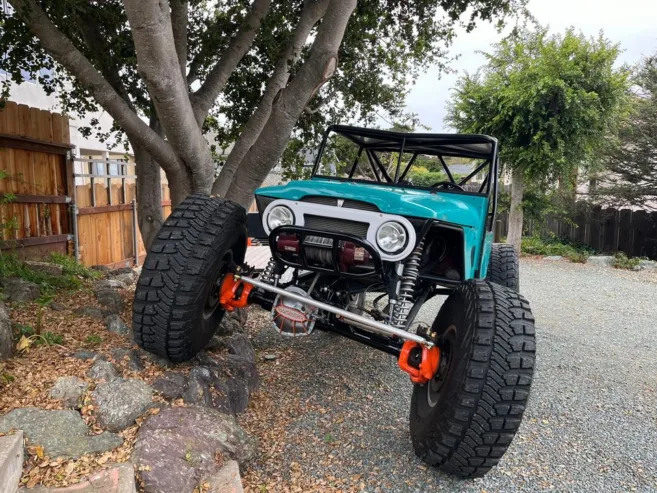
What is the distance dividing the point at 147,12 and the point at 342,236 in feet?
6.28

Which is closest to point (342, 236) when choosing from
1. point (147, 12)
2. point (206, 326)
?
point (206, 326)

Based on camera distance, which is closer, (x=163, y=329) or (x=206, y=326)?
(x=163, y=329)

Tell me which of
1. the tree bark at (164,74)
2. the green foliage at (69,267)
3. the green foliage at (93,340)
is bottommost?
the green foliage at (93,340)

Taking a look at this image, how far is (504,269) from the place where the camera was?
506 centimetres

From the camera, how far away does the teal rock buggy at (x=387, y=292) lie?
247cm

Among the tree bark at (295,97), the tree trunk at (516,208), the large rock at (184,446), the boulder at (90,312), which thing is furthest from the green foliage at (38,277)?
the tree trunk at (516,208)

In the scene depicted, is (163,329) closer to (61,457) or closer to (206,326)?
(206,326)

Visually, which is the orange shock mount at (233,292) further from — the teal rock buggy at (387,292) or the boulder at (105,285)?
the boulder at (105,285)

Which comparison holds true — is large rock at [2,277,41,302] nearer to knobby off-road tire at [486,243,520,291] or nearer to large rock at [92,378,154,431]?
large rock at [92,378,154,431]

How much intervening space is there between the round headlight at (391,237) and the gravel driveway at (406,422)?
1.28 metres

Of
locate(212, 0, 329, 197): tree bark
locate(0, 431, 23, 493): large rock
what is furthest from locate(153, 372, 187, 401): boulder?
locate(212, 0, 329, 197): tree bark

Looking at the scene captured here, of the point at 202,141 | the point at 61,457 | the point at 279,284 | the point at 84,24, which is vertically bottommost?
the point at 61,457

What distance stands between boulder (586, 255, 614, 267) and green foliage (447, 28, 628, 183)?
2.69 metres

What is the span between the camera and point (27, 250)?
570 cm
